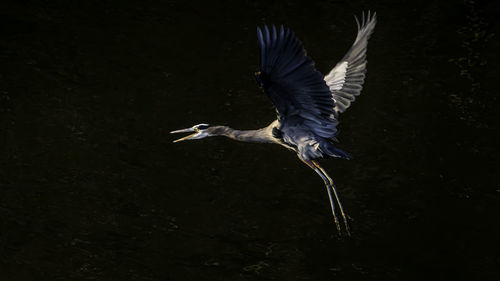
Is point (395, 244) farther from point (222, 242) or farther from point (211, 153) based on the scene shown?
point (211, 153)

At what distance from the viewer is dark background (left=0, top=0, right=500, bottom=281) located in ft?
22.7

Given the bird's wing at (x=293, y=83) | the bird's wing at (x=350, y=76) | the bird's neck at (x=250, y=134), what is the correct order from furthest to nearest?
the bird's wing at (x=350, y=76) < the bird's neck at (x=250, y=134) < the bird's wing at (x=293, y=83)

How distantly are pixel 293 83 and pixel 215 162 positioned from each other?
2.79 metres

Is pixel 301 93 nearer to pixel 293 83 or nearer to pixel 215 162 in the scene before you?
pixel 293 83

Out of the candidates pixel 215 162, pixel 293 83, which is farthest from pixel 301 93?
pixel 215 162

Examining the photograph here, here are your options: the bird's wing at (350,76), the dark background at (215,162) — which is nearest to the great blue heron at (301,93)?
the bird's wing at (350,76)

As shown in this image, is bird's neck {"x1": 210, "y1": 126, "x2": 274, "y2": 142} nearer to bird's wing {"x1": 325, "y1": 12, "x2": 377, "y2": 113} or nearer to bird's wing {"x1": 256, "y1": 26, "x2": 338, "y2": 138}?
bird's wing {"x1": 256, "y1": 26, "x2": 338, "y2": 138}

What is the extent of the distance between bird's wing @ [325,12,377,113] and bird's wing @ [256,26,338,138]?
716mm

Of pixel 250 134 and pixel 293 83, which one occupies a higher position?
pixel 293 83

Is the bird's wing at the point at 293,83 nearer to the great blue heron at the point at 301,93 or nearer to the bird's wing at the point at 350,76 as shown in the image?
the great blue heron at the point at 301,93

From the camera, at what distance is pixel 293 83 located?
5.59 meters

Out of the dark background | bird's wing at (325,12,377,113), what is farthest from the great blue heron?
the dark background

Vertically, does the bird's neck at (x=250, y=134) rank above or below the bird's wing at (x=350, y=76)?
below

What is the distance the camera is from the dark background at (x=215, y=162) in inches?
273
